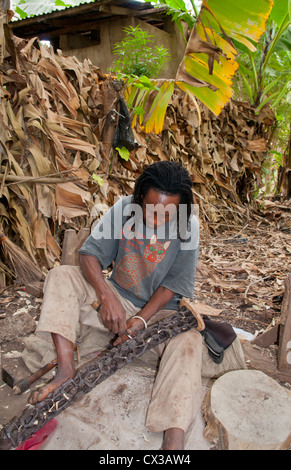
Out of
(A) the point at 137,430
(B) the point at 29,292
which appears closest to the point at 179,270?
(A) the point at 137,430

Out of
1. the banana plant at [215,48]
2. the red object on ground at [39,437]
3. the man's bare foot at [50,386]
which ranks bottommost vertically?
the red object on ground at [39,437]

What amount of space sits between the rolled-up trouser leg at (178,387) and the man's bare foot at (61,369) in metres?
0.43

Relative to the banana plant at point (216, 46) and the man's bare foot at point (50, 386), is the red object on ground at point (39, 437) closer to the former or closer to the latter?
the man's bare foot at point (50, 386)

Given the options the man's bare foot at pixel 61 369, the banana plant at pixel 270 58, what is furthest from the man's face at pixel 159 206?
the banana plant at pixel 270 58

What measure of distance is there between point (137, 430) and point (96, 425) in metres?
0.20

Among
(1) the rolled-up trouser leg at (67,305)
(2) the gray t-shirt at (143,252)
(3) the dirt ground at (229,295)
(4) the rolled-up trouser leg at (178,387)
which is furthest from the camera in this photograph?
(3) the dirt ground at (229,295)

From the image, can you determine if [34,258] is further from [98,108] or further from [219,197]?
[219,197]

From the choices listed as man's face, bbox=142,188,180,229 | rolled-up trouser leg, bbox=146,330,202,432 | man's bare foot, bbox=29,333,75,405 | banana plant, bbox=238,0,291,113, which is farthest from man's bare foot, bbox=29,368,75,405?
banana plant, bbox=238,0,291,113

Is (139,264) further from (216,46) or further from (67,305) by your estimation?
(216,46)

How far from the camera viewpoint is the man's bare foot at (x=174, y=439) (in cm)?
141

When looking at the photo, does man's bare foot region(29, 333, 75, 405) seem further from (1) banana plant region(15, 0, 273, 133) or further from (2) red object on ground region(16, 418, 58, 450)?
(1) banana plant region(15, 0, 273, 133)

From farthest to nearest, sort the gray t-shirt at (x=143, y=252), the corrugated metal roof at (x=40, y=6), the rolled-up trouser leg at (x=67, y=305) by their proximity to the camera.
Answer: the corrugated metal roof at (x=40, y=6) → the gray t-shirt at (x=143, y=252) → the rolled-up trouser leg at (x=67, y=305)

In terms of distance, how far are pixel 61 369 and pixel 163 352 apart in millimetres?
529
